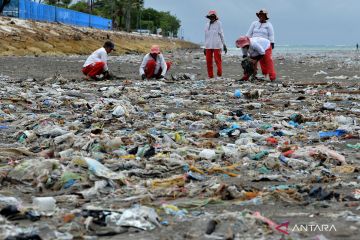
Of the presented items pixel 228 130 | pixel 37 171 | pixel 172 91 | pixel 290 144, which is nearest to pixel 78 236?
pixel 37 171

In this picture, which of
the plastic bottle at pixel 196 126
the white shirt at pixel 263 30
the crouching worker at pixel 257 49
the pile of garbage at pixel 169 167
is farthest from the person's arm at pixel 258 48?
the plastic bottle at pixel 196 126

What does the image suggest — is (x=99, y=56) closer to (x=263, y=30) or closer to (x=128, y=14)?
(x=263, y=30)

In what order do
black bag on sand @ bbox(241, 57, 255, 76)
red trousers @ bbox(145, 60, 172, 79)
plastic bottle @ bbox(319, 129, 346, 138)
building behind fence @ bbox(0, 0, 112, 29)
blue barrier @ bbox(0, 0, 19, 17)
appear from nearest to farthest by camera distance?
plastic bottle @ bbox(319, 129, 346, 138)
black bag on sand @ bbox(241, 57, 255, 76)
red trousers @ bbox(145, 60, 172, 79)
blue barrier @ bbox(0, 0, 19, 17)
building behind fence @ bbox(0, 0, 112, 29)

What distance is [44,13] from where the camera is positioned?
50.2m

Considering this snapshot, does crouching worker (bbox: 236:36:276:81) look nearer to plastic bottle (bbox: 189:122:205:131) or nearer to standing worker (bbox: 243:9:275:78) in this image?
standing worker (bbox: 243:9:275:78)

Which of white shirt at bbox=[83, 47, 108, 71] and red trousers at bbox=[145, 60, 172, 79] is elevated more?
white shirt at bbox=[83, 47, 108, 71]

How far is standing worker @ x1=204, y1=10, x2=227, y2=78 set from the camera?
1267 centimetres

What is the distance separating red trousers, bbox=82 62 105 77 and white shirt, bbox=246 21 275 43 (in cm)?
348

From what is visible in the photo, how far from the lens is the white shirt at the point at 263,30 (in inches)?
464

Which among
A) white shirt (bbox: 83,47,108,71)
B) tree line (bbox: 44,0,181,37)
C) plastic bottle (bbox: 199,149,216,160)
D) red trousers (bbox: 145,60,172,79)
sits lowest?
plastic bottle (bbox: 199,149,216,160)

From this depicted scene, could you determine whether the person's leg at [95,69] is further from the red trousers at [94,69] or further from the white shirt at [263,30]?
the white shirt at [263,30]

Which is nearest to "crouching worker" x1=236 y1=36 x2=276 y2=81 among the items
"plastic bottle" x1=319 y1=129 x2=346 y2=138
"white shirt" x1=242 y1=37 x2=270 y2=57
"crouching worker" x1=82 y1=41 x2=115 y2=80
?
"white shirt" x1=242 y1=37 x2=270 y2=57

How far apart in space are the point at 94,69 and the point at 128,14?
67.5 m

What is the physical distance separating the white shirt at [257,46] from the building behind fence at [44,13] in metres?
34.0
